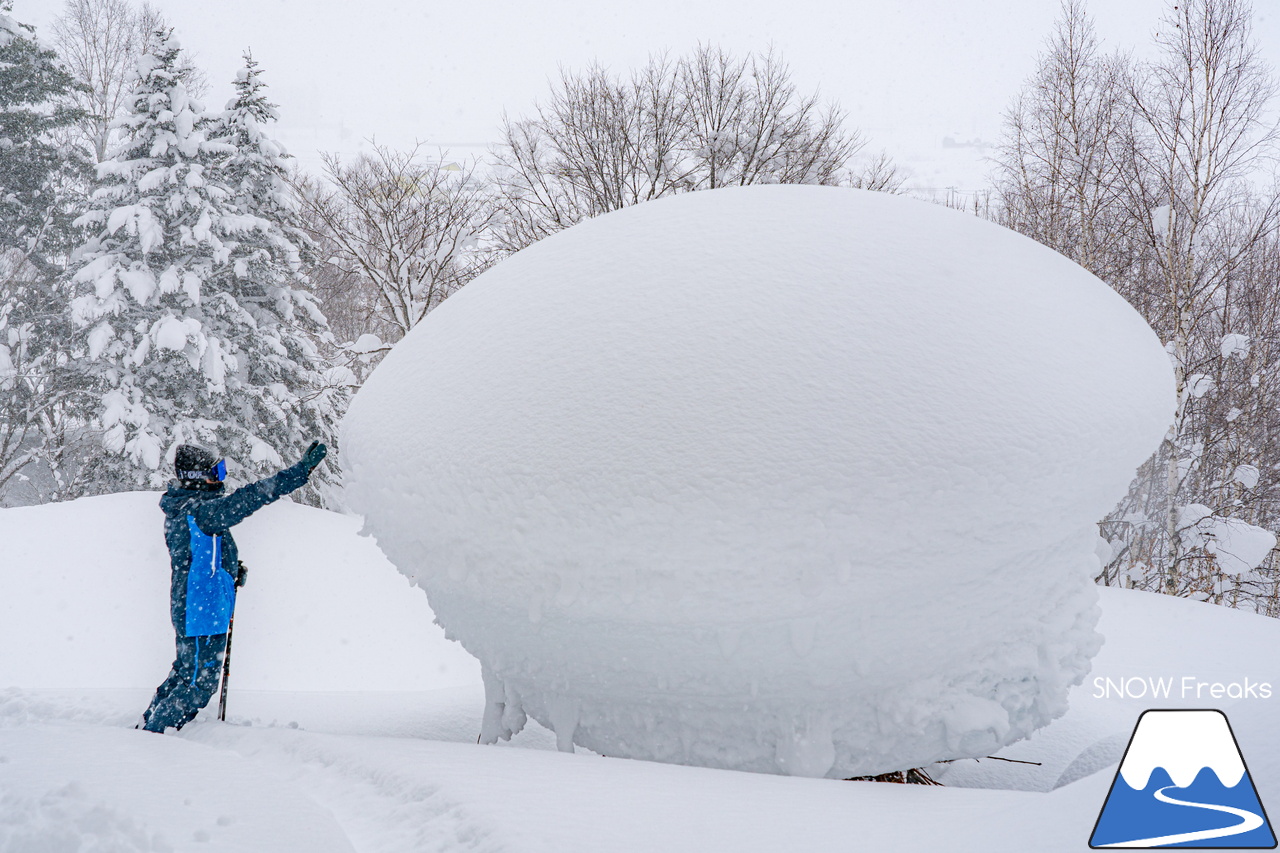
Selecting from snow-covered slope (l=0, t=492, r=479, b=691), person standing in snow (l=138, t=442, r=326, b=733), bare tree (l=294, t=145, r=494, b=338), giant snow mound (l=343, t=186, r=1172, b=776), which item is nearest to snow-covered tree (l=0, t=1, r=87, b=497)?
bare tree (l=294, t=145, r=494, b=338)

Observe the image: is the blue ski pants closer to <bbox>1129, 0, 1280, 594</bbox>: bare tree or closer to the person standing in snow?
the person standing in snow

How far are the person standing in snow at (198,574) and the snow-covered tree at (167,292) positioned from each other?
9.49m

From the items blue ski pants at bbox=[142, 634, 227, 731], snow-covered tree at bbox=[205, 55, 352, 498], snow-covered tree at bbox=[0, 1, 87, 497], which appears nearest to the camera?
blue ski pants at bbox=[142, 634, 227, 731]

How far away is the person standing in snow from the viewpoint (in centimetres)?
370

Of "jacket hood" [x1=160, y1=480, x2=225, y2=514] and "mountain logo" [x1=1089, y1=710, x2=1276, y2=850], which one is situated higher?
"jacket hood" [x1=160, y1=480, x2=225, y2=514]

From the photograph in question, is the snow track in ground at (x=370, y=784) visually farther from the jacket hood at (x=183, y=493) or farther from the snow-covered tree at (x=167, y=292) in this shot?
the snow-covered tree at (x=167, y=292)

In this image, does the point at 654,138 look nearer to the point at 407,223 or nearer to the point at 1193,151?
the point at 407,223

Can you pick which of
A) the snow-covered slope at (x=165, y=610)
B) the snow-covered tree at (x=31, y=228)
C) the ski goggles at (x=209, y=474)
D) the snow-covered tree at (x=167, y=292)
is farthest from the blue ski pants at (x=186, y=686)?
the snow-covered tree at (x=31, y=228)

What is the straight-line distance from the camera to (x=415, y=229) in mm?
14234

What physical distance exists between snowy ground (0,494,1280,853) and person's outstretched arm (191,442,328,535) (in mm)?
988

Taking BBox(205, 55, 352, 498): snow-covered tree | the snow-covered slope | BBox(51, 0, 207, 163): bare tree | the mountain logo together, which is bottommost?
the snow-covered slope

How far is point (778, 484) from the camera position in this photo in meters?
2.55

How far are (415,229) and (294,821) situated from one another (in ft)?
43.5

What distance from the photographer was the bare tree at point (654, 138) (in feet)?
48.3
